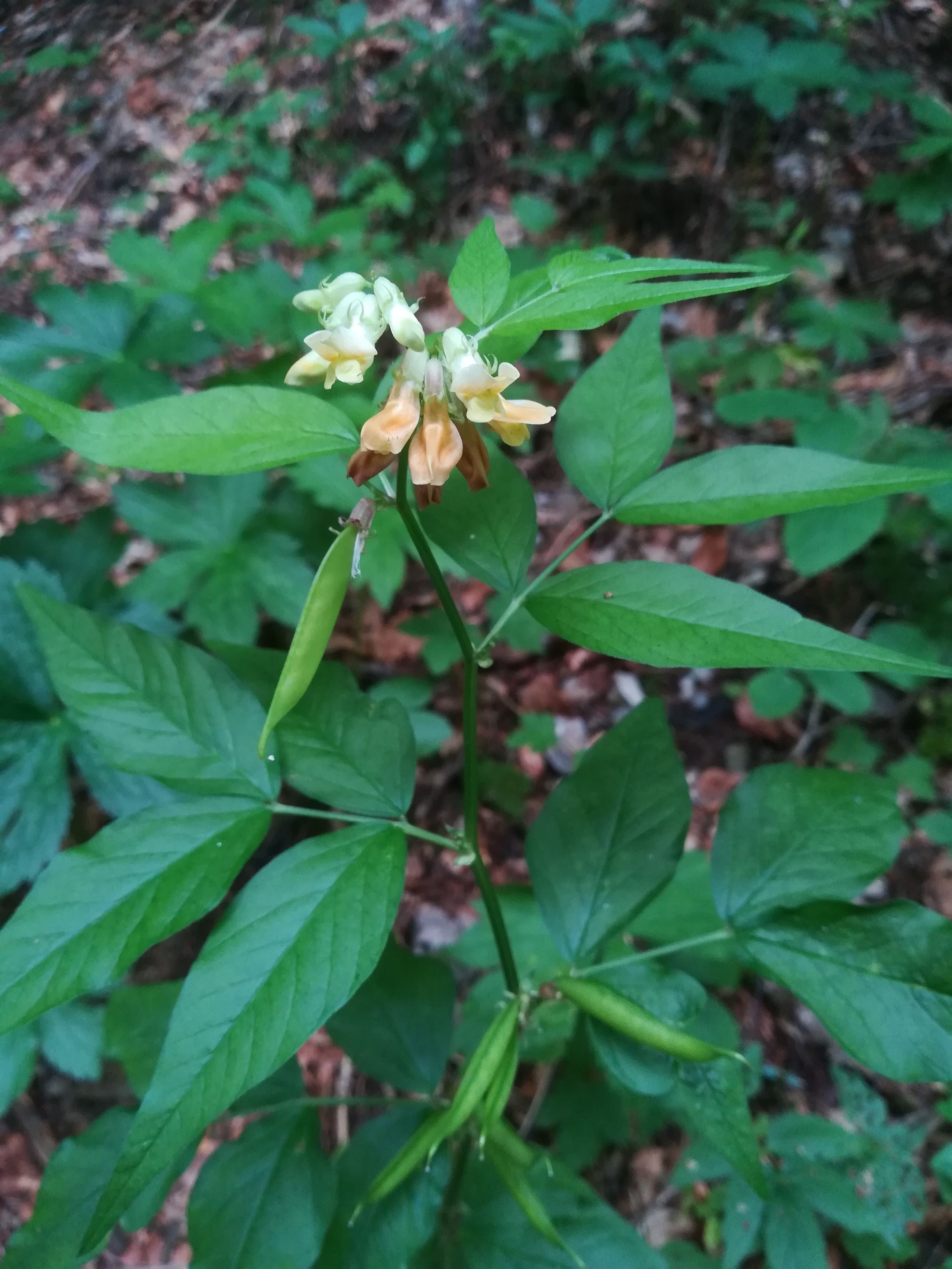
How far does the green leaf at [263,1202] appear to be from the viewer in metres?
1.01

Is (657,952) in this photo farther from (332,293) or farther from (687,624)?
(332,293)

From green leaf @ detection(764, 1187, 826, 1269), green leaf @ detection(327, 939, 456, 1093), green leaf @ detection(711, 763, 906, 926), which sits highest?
green leaf @ detection(711, 763, 906, 926)

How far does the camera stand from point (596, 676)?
268 cm

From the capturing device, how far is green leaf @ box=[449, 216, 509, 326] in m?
0.72

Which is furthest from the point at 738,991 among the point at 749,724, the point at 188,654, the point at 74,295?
the point at 74,295

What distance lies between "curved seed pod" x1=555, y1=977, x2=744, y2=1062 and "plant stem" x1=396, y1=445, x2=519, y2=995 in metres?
0.12

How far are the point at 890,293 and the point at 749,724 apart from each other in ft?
7.50

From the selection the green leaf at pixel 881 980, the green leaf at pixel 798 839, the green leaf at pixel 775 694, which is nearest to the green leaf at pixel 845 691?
the green leaf at pixel 775 694

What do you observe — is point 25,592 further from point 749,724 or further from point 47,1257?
point 749,724

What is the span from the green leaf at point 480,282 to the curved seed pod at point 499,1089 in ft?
2.84

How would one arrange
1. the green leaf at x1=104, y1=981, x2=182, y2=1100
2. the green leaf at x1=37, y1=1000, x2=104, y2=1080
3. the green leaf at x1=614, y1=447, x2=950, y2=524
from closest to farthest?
the green leaf at x1=614, y1=447, x2=950, y2=524 < the green leaf at x1=104, y1=981, x2=182, y2=1100 < the green leaf at x1=37, y1=1000, x2=104, y2=1080

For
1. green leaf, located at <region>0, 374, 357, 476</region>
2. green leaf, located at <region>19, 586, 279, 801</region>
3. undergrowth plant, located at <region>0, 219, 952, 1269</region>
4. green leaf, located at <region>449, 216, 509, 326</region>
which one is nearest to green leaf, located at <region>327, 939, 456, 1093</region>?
undergrowth plant, located at <region>0, 219, 952, 1269</region>

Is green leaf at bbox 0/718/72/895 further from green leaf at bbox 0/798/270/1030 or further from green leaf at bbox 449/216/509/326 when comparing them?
green leaf at bbox 449/216/509/326

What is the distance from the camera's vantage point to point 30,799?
4.96ft
